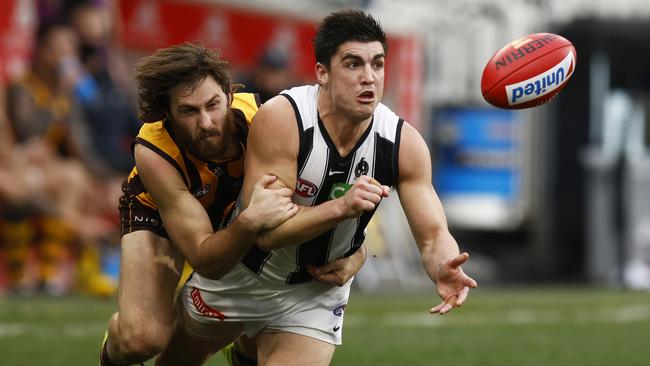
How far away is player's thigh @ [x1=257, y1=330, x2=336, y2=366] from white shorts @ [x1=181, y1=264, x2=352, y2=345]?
3cm

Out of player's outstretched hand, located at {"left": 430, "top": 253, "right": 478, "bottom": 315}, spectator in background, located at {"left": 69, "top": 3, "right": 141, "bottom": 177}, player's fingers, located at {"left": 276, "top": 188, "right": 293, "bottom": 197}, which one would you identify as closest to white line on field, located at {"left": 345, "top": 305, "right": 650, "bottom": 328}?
spectator in background, located at {"left": 69, "top": 3, "right": 141, "bottom": 177}

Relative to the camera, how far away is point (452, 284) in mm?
5977

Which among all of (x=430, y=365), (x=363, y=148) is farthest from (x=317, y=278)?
(x=430, y=365)

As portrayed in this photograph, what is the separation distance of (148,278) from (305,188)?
1.13 m

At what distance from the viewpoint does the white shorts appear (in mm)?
6672

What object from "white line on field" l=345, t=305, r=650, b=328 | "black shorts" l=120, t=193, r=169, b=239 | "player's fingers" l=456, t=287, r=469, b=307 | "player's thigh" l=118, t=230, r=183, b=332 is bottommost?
"white line on field" l=345, t=305, r=650, b=328

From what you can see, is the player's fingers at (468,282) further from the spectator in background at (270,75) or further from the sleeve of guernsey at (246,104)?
the spectator in background at (270,75)

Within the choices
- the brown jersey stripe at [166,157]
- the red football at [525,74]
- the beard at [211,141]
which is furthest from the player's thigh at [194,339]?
the red football at [525,74]

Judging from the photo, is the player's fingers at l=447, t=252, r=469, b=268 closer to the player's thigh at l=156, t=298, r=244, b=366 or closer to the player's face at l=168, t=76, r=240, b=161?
the player's face at l=168, t=76, r=240, b=161

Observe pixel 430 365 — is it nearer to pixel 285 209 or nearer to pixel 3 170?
pixel 285 209

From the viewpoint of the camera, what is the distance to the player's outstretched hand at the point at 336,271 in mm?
6551

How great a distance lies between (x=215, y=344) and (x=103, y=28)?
9.72 m

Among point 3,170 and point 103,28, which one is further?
point 103,28

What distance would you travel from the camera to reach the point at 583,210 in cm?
2319
